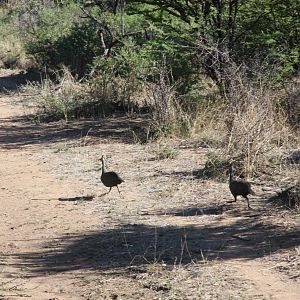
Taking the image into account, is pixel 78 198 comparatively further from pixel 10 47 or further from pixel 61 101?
pixel 10 47

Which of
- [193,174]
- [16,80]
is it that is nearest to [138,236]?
[193,174]

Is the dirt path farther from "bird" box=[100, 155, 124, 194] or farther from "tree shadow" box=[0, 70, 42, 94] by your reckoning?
"tree shadow" box=[0, 70, 42, 94]

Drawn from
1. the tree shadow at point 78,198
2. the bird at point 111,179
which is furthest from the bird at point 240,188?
the tree shadow at point 78,198

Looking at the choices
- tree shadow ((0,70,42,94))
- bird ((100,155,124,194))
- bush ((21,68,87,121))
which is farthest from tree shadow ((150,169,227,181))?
tree shadow ((0,70,42,94))

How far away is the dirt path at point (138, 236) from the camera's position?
623 centimetres

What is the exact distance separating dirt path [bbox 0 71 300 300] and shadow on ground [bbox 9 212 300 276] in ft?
0.04

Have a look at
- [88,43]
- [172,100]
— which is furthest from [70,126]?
[88,43]

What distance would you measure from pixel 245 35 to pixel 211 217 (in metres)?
8.28

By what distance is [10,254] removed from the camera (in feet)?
24.6

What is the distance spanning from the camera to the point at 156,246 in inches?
287

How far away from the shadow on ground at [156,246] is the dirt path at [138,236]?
0.01m

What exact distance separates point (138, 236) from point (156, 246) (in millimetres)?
484

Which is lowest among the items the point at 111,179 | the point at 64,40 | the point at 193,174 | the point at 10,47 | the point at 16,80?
the point at 193,174

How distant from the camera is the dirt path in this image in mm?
6234
